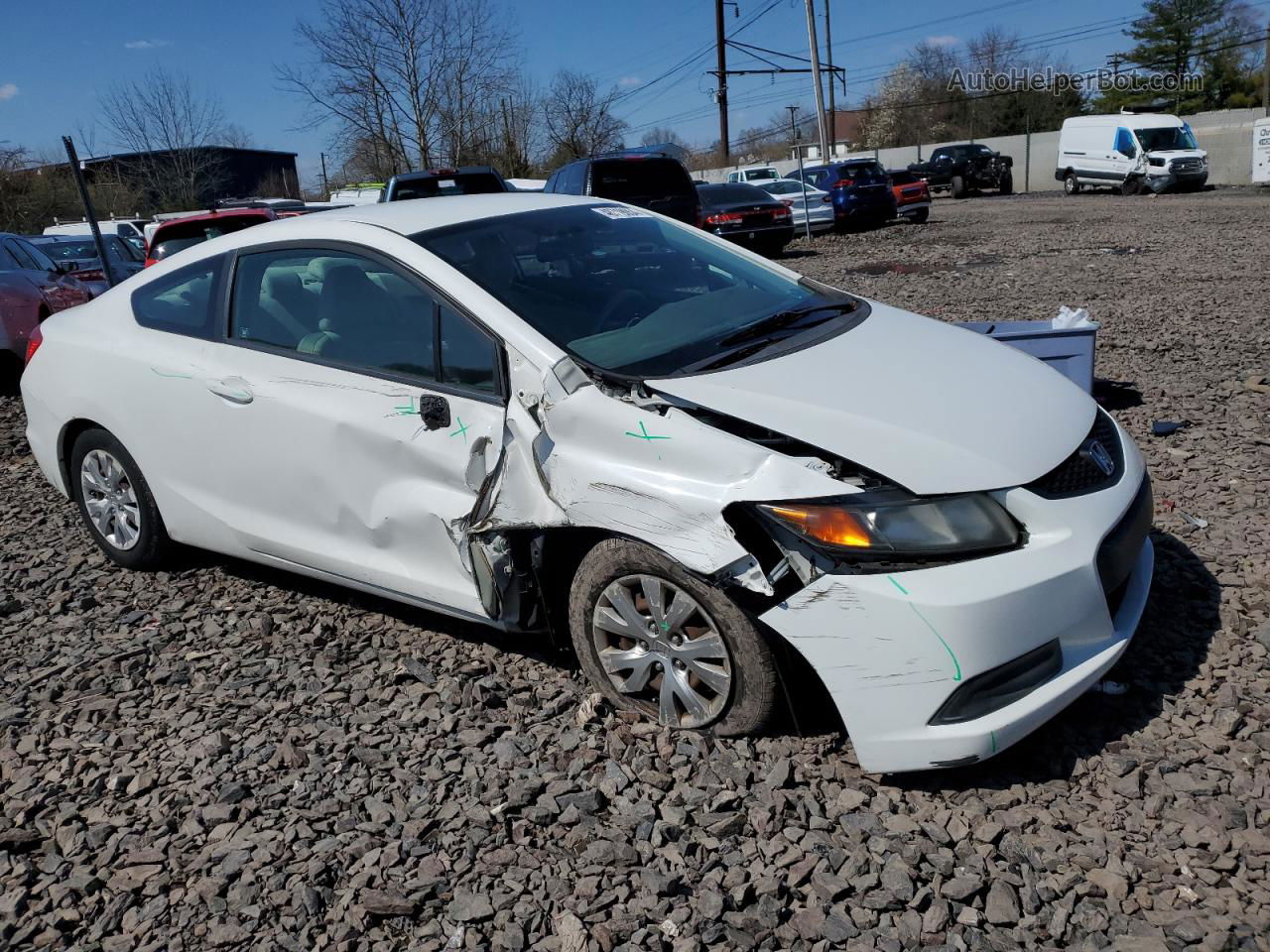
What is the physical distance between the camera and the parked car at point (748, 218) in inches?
761

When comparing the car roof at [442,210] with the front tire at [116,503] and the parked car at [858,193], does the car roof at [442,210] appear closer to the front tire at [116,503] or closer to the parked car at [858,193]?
the front tire at [116,503]

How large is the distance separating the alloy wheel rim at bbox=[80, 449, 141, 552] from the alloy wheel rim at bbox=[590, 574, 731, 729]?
8.21ft

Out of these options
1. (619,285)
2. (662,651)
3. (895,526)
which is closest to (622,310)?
(619,285)

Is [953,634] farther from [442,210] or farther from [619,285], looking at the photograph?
[442,210]

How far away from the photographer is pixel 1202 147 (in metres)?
33.0

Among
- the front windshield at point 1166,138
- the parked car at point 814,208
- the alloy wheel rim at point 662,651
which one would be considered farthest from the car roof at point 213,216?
the front windshield at point 1166,138

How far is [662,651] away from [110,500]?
2927mm

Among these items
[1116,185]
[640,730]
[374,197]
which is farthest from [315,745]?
[1116,185]

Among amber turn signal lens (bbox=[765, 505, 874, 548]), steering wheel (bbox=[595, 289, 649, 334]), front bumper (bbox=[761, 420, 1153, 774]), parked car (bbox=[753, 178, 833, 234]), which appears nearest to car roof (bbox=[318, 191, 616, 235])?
steering wheel (bbox=[595, 289, 649, 334])

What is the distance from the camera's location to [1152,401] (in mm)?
6270

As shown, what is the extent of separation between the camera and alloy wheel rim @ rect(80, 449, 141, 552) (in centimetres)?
457

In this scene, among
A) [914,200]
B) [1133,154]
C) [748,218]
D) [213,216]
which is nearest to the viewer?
[213,216]

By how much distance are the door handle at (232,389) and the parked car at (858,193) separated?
2097 centimetres

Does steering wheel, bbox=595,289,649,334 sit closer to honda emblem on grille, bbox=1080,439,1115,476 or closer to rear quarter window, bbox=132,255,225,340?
honda emblem on grille, bbox=1080,439,1115,476
